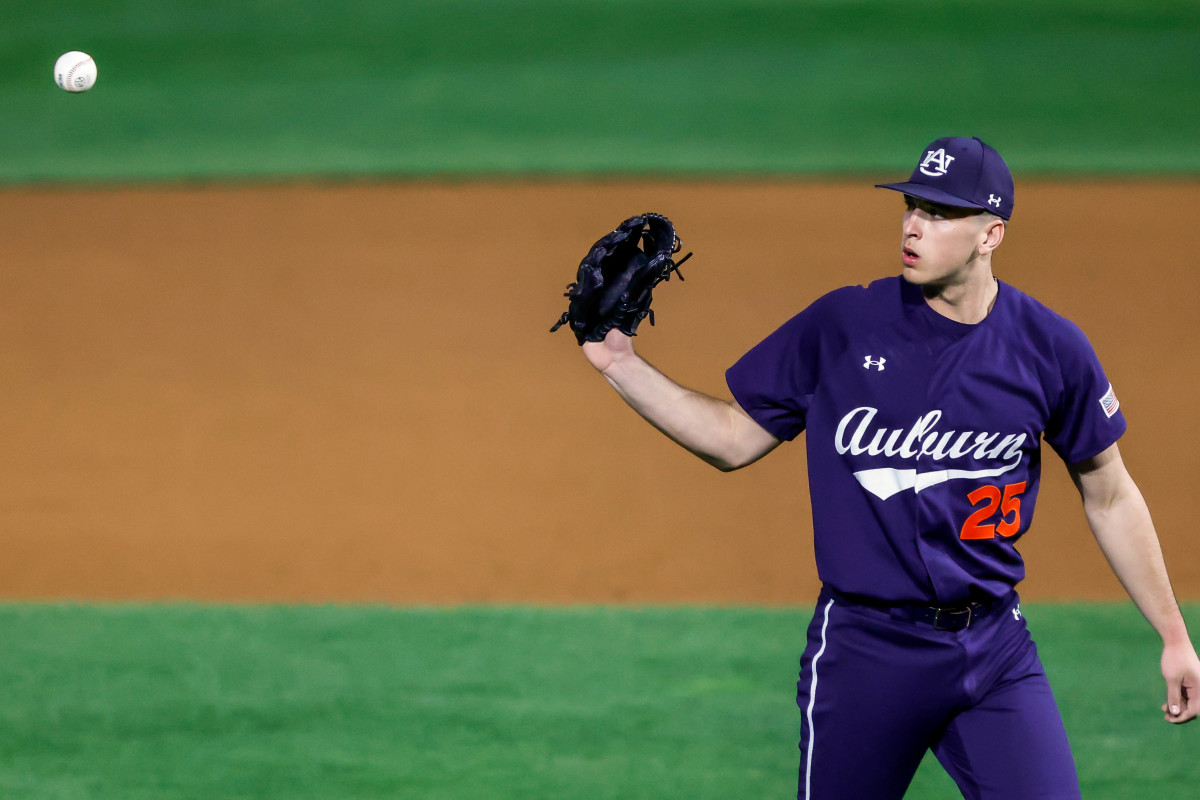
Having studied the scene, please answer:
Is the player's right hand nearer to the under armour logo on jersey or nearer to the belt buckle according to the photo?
the belt buckle

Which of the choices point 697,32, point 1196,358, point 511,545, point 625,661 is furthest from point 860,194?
point 625,661

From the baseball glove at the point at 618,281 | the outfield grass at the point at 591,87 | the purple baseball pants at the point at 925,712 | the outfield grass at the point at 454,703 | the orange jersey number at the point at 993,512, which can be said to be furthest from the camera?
the outfield grass at the point at 591,87

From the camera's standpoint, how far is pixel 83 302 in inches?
382

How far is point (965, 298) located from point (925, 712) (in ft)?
3.32

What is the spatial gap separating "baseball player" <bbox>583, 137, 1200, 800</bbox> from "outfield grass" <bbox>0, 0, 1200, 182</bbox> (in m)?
7.98

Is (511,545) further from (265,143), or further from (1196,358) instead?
(265,143)

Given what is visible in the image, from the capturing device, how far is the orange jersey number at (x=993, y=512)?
3.36 m

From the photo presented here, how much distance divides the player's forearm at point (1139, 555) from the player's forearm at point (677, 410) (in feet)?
3.15

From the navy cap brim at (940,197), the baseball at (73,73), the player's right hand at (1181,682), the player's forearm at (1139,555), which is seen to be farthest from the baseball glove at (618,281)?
the baseball at (73,73)

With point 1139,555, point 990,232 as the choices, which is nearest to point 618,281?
point 990,232

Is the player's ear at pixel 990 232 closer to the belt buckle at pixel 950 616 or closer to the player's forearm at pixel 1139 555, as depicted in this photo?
the player's forearm at pixel 1139 555

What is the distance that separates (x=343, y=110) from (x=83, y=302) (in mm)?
3787

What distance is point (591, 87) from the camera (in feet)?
43.0

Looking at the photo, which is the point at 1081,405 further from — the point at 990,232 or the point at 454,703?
the point at 454,703
